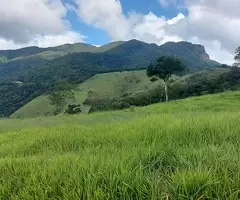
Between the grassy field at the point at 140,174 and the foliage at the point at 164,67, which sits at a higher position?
the foliage at the point at 164,67

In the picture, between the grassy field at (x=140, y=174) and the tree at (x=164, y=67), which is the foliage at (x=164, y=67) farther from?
the grassy field at (x=140, y=174)

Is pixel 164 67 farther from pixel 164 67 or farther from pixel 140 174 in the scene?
Result: pixel 140 174

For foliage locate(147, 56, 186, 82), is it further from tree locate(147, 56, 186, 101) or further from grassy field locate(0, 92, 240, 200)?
grassy field locate(0, 92, 240, 200)

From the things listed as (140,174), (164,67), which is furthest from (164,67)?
(140,174)

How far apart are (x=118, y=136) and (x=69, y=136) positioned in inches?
72.1

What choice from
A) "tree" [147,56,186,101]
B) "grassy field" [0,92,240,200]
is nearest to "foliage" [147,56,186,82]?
"tree" [147,56,186,101]

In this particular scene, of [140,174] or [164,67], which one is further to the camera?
[164,67]

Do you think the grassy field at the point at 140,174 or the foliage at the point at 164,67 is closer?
the grassy field at the point at 140,174

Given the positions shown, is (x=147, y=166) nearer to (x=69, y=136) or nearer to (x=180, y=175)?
(x=180, y=175)

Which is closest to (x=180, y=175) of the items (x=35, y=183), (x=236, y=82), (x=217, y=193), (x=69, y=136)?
(x=217, y=193)

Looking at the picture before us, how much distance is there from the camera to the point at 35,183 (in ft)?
15.5

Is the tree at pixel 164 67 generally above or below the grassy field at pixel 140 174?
above

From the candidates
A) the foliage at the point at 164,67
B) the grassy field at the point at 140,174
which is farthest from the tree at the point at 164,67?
the grassy field at the point at 140,174

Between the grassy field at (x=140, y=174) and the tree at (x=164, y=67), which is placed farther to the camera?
the tree at (x=164, y=67)
